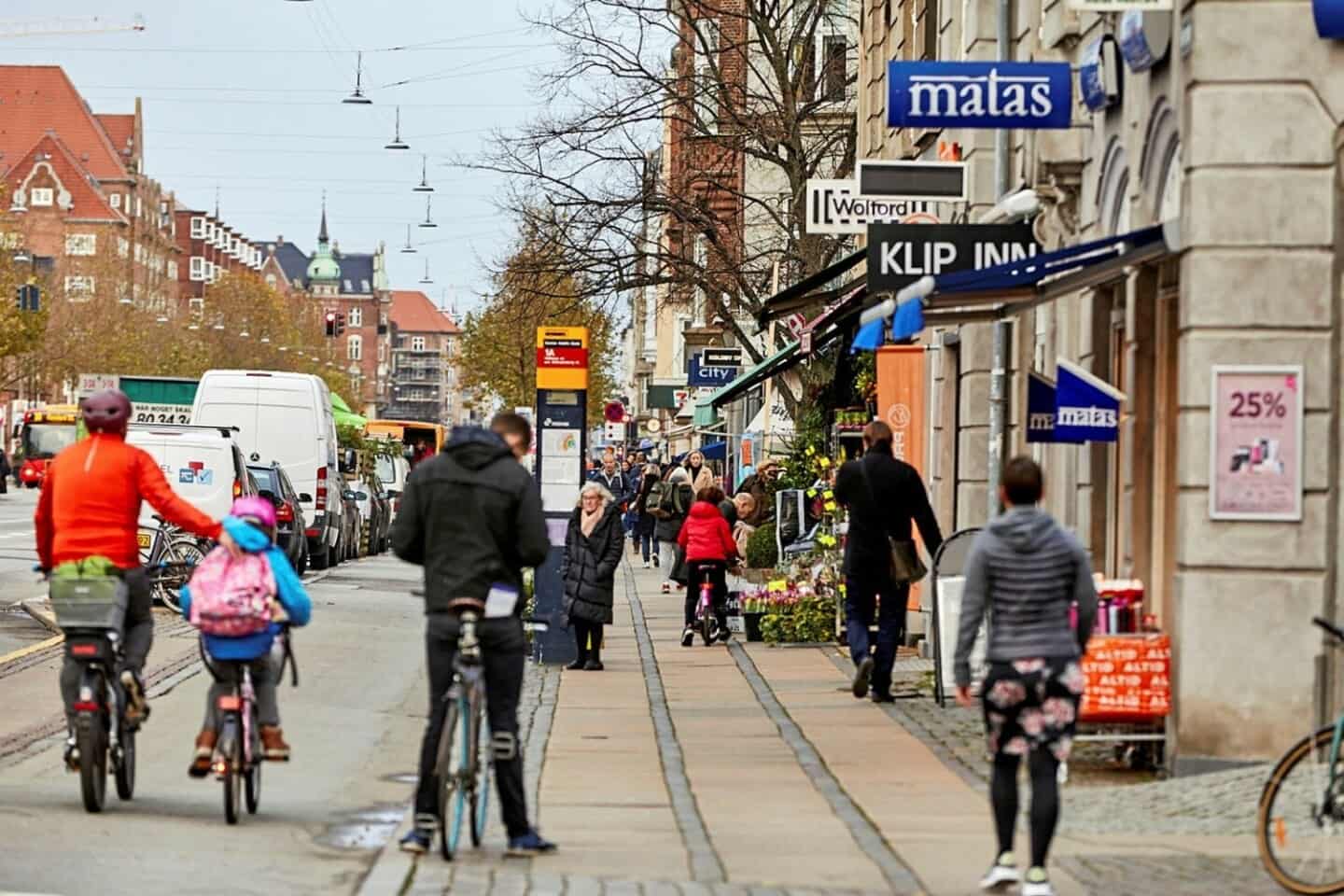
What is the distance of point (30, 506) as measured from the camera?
221 ft

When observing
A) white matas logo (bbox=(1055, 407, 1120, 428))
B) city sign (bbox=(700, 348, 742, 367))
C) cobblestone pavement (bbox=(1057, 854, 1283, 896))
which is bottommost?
cobblestone pavement (bbox=(1057, 854, 1283, 896))

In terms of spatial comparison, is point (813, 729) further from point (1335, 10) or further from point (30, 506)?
point (30, 506)

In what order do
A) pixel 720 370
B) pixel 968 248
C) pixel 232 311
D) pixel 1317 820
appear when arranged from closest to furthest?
pixel 1317 820 < pixel 968 248 < pixel 720 370 < pixel 232 311

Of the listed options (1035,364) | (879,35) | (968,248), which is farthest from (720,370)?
(968,248)

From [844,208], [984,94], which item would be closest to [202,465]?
[844,208]

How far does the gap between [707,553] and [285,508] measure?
34.2ft

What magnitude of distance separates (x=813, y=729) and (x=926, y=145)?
10294 millimetres

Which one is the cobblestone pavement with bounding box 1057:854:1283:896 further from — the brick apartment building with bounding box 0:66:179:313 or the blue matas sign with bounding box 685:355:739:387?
the brick apartment building with bounding box 0:66:179:313

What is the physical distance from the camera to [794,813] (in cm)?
1185

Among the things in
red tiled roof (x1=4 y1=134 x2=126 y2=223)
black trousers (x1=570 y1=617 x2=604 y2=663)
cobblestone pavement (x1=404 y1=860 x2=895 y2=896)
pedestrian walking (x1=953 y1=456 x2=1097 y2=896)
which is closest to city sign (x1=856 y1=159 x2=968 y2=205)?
black trousers (x1=570 y1=617 x2=604 y2=663)

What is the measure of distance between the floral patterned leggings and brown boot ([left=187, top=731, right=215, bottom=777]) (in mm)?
3571

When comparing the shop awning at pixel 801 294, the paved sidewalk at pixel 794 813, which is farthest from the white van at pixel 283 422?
the paved sidewalk at pixel 794 813

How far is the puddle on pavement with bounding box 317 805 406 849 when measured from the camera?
1089 centimetres

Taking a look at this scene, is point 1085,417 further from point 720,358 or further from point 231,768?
point 720,358
